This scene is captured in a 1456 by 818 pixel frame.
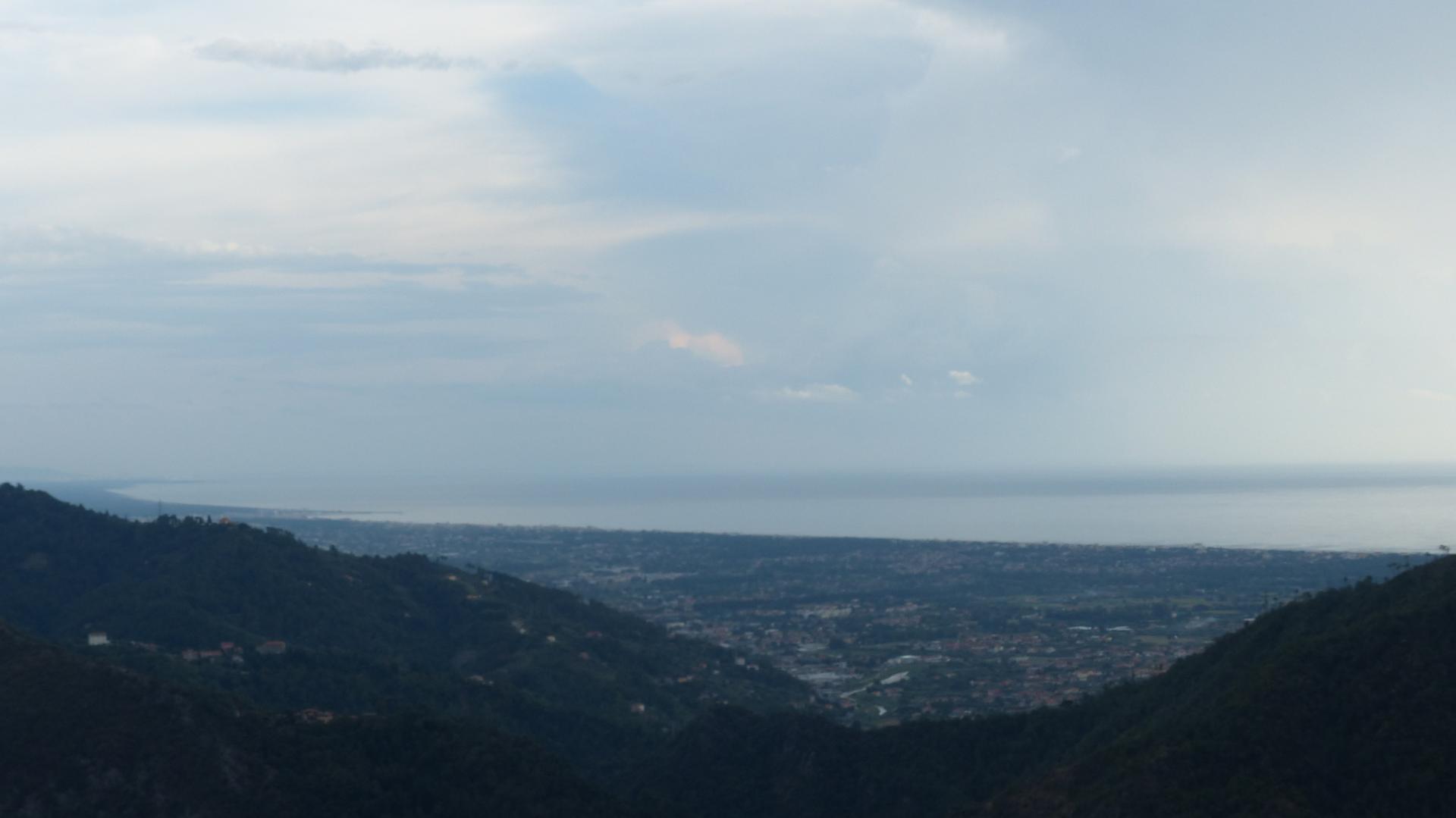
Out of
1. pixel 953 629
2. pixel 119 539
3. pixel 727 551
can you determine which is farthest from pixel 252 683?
pixel 727 551

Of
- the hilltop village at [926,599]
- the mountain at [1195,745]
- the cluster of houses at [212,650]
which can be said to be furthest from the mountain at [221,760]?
the hilltop village at [926,599]

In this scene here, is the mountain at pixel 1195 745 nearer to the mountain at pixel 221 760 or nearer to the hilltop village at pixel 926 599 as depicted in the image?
the mountain at pixel 221 760

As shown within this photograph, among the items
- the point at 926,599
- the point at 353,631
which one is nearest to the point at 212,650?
the point at 353,631

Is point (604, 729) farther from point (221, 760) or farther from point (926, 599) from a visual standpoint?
point (926, 599)

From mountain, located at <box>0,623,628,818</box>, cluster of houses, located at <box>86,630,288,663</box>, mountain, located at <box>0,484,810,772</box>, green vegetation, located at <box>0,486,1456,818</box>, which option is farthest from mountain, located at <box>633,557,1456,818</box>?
cluster of houses, located at <box>86,630,288,663</box>

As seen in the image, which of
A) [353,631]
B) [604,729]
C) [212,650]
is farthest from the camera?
[353,631]

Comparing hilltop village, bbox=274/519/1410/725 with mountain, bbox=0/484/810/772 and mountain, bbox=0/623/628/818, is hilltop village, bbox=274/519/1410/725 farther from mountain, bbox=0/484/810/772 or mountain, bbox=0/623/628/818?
mountain, bbox=0/623/628/818
